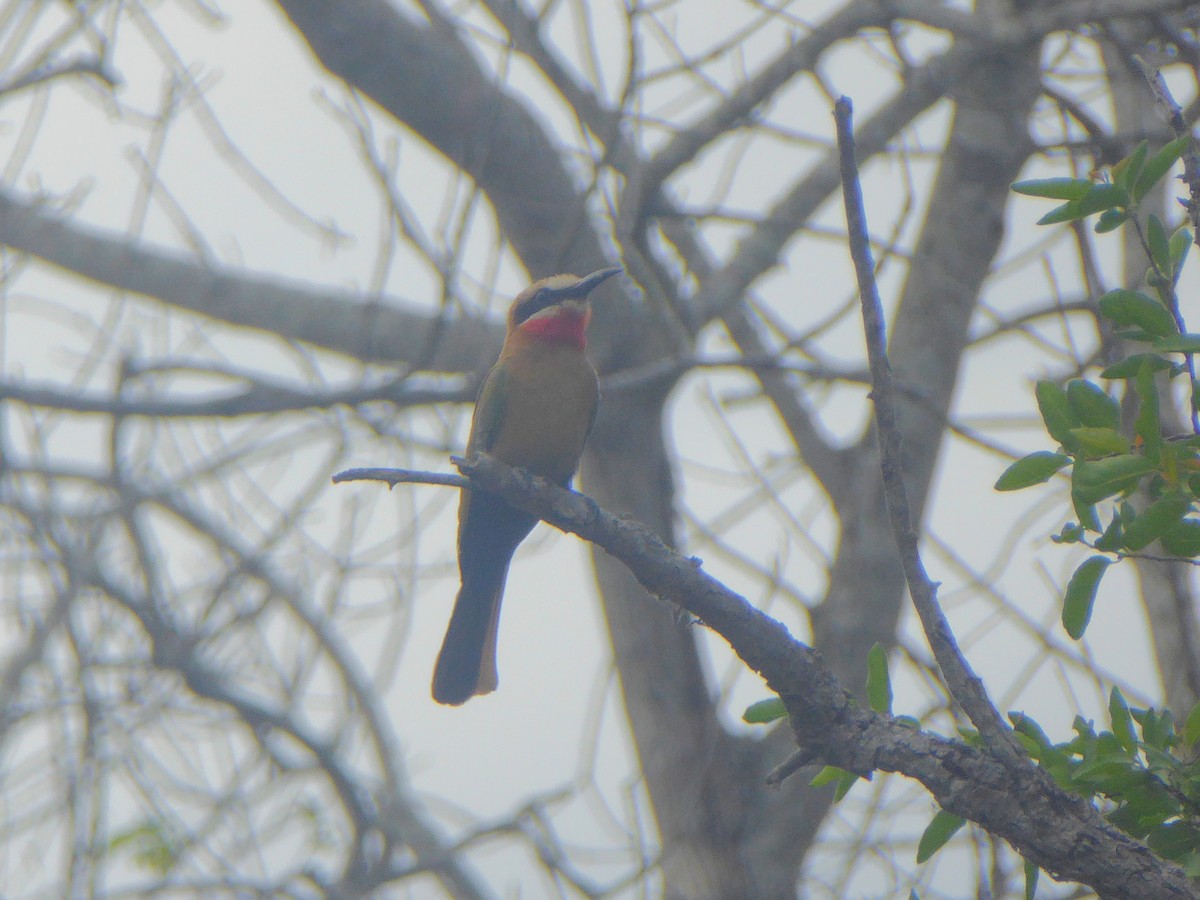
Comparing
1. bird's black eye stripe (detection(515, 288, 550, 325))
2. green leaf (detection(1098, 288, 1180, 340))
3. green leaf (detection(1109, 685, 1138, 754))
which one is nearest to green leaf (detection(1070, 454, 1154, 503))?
green leaf (detection(1098, 288, 1180, 340))

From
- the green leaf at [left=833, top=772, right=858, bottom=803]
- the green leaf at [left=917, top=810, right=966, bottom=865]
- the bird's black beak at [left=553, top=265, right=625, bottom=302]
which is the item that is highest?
the bird's black beak at [left=553, top=265, right=625, bottom=302]

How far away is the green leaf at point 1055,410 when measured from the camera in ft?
6.21

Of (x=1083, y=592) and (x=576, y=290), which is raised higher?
(x=576, y=290)

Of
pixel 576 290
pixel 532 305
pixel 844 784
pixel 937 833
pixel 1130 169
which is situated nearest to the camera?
pixel 1130 169

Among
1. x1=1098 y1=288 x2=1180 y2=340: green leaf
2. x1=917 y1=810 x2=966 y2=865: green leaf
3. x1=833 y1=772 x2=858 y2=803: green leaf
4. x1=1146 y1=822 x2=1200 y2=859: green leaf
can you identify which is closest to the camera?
x1=1098 y1=288 x2=1180 y2=340: green leaf

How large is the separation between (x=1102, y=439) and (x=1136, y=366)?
0.45 ft

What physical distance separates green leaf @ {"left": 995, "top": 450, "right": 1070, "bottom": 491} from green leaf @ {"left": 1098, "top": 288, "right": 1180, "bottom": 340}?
0.74ft

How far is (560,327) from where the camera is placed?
466cm

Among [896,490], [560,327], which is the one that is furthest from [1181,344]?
[560,327]

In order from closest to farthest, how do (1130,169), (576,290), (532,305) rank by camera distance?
1. (1130,169)
2. (576,290)
3. (532,305)

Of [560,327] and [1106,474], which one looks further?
[560,327]

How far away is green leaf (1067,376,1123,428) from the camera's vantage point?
1.86 meters

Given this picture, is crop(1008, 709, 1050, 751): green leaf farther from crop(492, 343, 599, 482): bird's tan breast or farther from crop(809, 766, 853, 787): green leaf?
crop(492, 343, 599, 482): bird's tan breast

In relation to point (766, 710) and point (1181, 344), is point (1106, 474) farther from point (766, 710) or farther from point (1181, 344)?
point (766, 710)
